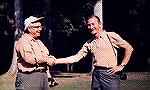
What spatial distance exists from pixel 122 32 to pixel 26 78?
20.6 m

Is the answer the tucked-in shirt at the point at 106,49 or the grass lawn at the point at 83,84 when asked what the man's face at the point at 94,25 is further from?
the grass lawn at the point at 83,84

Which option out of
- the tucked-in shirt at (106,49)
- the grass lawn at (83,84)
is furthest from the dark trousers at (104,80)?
the grass lawn at (83,84)

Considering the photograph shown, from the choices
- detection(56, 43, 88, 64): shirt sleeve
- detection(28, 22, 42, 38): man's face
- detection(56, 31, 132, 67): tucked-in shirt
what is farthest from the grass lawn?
detection(28, 22, 42, 38): man's face

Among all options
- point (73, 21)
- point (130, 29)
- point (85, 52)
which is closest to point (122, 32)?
point (130, 29)

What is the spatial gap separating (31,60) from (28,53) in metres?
0.11

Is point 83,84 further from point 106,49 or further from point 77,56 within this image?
point 106,49

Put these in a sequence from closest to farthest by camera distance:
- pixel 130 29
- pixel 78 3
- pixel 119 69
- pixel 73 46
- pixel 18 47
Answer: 1. pixel 18 47
2. pixel 119 69
3. pixel 78 3
4. pixel 130 29
5. pixel 73 46

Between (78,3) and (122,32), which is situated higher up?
(78,3)

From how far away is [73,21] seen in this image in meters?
24.9

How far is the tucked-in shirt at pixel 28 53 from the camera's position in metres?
5.95

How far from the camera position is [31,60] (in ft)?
19.6

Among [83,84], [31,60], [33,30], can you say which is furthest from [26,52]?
[83,84]

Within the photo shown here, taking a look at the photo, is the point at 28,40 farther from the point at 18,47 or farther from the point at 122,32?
the point at 122,32

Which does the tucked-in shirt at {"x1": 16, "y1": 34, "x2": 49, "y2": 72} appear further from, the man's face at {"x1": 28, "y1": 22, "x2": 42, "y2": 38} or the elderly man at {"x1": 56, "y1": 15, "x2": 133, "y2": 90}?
the elderly man at {"x1": 56, "y1": 15, "x2": 133, "y2": 90}
